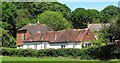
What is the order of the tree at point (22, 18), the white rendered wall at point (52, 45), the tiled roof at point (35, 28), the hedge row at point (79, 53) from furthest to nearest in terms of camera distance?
the tree at point (22, 18) → the tiled roof at point (35, 28) → the white rendered wall at point (52, 45) → the hedge row at point (79, 53)

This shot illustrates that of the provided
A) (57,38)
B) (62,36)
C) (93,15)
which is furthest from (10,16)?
(93,15)

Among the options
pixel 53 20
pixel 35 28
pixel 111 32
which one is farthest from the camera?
pixel 53 20

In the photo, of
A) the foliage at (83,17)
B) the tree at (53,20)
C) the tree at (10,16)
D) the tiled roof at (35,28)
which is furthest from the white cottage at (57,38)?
the foliage at (83,17)

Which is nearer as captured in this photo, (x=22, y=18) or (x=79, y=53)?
(x=79, y=53)

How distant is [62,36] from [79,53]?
26.7 ft

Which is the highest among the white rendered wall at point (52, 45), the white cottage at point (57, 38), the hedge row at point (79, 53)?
the white cottage at point (57, 38)

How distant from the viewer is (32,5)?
3738cm

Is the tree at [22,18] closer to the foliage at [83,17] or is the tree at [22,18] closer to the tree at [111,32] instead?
the foliage at [83,17]

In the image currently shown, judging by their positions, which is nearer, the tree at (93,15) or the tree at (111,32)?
the tree at (111,32)

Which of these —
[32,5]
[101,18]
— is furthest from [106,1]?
[101,18]

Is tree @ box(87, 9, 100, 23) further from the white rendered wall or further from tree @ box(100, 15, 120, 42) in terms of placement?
tree @ box(100, 15, 120, 42)

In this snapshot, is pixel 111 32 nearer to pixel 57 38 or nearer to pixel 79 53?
pixel 79 53

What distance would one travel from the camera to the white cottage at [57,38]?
24.9m

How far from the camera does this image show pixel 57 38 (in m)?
25.6
